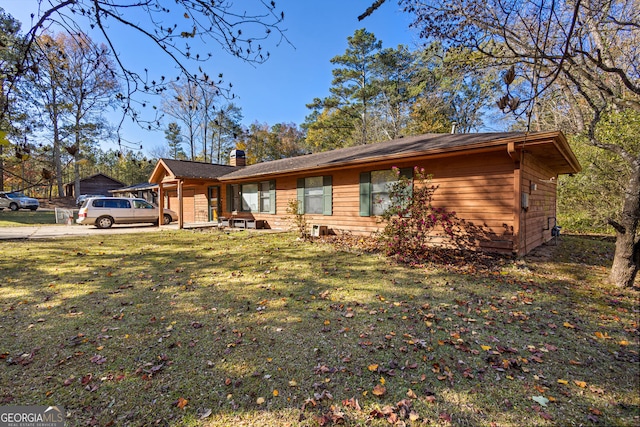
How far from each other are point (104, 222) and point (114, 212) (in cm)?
64

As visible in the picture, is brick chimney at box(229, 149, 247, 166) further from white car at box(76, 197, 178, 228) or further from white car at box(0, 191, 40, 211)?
white car at box(0, 191, 40, 211)

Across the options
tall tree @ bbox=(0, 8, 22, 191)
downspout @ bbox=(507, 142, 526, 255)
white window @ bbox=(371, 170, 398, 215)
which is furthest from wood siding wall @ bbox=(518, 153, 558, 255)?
tall tree @ bbox=(0, 8, 22, 191)

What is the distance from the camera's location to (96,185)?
3484 cm

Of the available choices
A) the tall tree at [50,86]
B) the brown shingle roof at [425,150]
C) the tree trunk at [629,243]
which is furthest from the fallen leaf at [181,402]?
the tree trunk at [629,243]

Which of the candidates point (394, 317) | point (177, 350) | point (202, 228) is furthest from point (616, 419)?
point (202, 228)

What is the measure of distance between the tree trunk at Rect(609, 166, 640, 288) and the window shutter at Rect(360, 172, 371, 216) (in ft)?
18.3

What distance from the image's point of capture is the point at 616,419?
77.2 inches

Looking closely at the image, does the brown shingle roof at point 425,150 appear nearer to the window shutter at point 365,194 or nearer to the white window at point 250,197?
the window shutter at point 365,194

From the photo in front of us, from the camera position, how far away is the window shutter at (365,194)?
30.0ft

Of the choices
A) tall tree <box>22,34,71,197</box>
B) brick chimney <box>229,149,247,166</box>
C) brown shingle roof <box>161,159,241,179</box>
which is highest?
brick chimney <box>229,149,247,166</box>

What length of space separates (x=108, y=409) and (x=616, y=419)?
3.62 m

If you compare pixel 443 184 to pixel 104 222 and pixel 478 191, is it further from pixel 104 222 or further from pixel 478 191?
pixel 104 222

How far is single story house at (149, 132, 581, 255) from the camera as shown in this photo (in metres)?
6.63

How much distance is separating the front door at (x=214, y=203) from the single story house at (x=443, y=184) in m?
0.67
